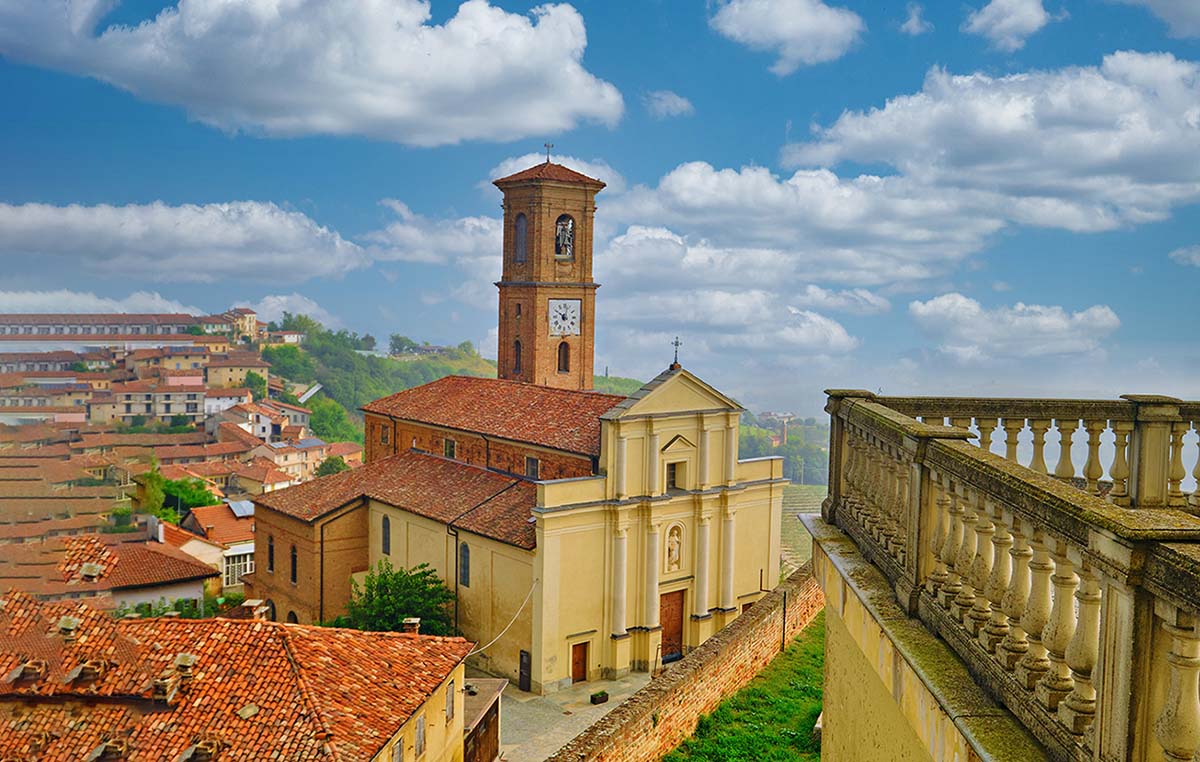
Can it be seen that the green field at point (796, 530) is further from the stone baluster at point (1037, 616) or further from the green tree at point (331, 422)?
the green tree at point (331, 422)

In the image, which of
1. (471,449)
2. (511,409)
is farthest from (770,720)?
(471,449)

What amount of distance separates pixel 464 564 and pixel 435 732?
9865mm

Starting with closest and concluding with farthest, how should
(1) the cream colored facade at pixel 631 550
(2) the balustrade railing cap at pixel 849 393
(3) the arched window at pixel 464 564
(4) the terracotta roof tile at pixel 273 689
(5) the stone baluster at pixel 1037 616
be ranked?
(5) the stone baluster at pixel 1037 616 → (2) the balustrade railing cap at pixel 849 393 → (4) the terracotta roof tile at pixel 273 689 → (1) the cream colored facade at pixel 631 550 → (3) the arched window at pixel 464 564

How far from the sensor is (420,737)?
15461 mm

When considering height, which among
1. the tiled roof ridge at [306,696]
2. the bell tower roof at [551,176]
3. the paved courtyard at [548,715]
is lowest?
the paved courtyard at [548,715]

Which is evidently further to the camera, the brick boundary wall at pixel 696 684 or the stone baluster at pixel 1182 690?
the brick boundary wall at pixel 696 684

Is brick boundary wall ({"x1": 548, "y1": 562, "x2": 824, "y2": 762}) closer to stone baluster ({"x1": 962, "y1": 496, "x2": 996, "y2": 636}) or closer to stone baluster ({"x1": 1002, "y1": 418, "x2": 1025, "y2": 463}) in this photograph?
stone baluster ({"x1": 1002, "y1": 418, "x2": 1025, "y2": 463})

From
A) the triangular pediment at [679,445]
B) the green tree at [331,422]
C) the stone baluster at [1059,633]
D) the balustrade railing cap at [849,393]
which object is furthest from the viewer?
the green tree at [331,422]

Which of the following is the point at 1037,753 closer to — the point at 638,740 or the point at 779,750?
the point at 638,740

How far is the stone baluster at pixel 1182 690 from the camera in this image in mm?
2605

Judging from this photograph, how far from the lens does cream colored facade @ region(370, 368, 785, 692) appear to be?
24.2 meters

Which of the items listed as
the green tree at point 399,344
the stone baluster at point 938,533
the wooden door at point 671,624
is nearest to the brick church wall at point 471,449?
the wooden door at point 671,624

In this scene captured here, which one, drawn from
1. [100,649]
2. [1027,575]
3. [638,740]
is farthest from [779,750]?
[100,649]

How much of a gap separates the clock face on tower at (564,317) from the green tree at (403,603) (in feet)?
46.9
